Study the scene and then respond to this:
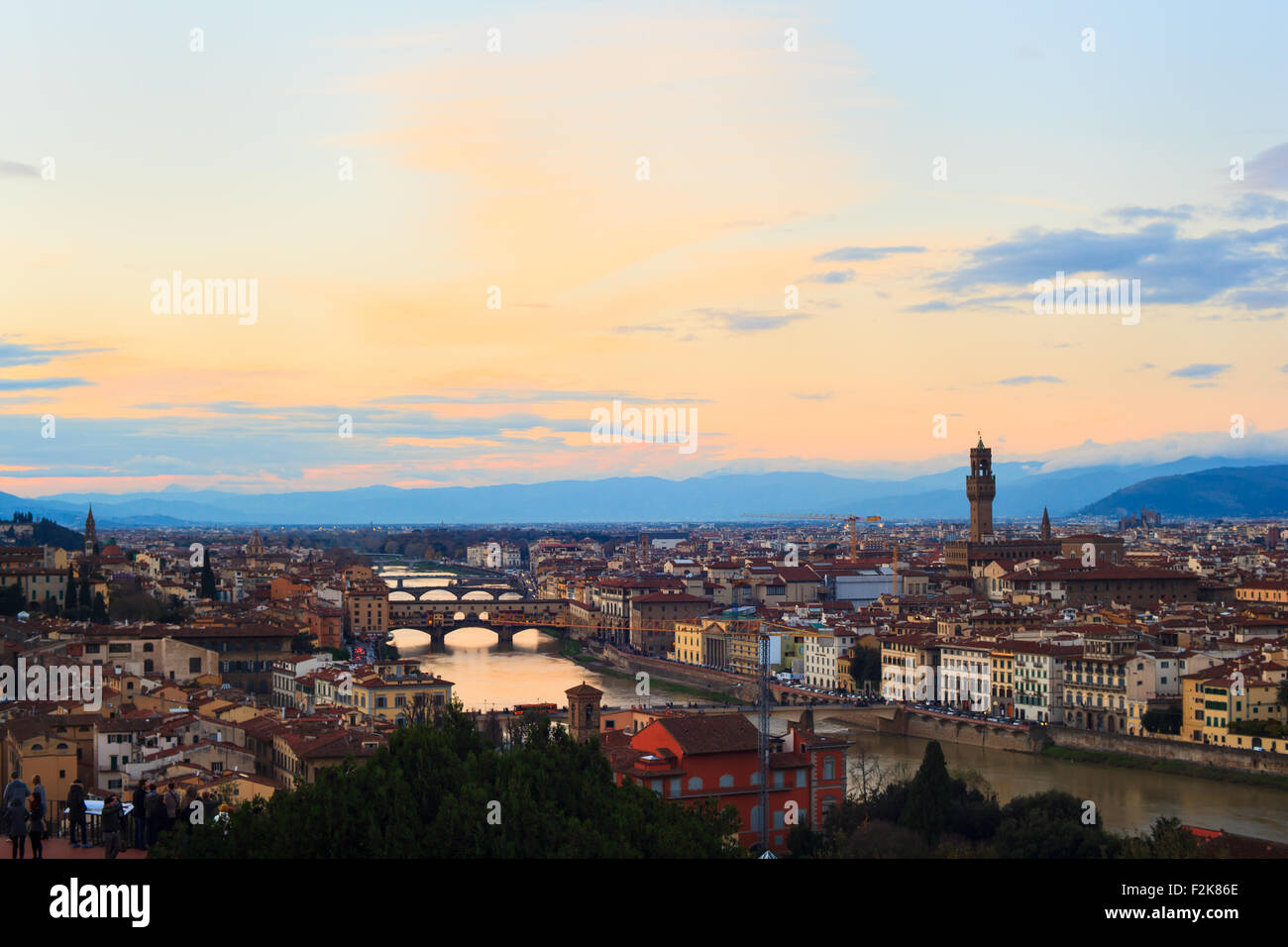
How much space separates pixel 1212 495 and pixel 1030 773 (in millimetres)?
132403

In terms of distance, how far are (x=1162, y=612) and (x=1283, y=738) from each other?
35.6 ft

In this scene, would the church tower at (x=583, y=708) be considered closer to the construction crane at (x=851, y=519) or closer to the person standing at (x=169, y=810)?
the person standing at (x=169, y=810)

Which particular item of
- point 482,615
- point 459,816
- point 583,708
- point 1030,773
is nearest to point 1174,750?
point 1030,773

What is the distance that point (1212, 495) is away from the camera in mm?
141375

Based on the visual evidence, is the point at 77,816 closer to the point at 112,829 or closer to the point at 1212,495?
the point at 112,829

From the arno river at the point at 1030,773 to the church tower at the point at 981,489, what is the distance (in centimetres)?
1899

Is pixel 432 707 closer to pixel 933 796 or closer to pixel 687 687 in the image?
pixel 933 796

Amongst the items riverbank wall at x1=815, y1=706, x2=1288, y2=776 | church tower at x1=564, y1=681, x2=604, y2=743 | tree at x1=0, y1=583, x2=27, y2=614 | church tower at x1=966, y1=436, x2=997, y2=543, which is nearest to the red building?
church tower at x1=564, y1=681, x2=604, y2=743

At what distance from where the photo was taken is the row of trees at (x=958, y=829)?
33.9ft

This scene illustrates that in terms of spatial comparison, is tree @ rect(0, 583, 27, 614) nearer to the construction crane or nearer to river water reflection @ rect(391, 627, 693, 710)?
river water reflection @ rect(391, 627, 693, 710)

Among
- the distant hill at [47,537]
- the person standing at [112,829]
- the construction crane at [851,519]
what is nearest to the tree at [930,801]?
the person standing at [112,829]

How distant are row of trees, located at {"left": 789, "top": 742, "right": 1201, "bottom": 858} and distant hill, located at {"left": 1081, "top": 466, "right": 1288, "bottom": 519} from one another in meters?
128

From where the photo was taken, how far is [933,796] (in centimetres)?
1182
